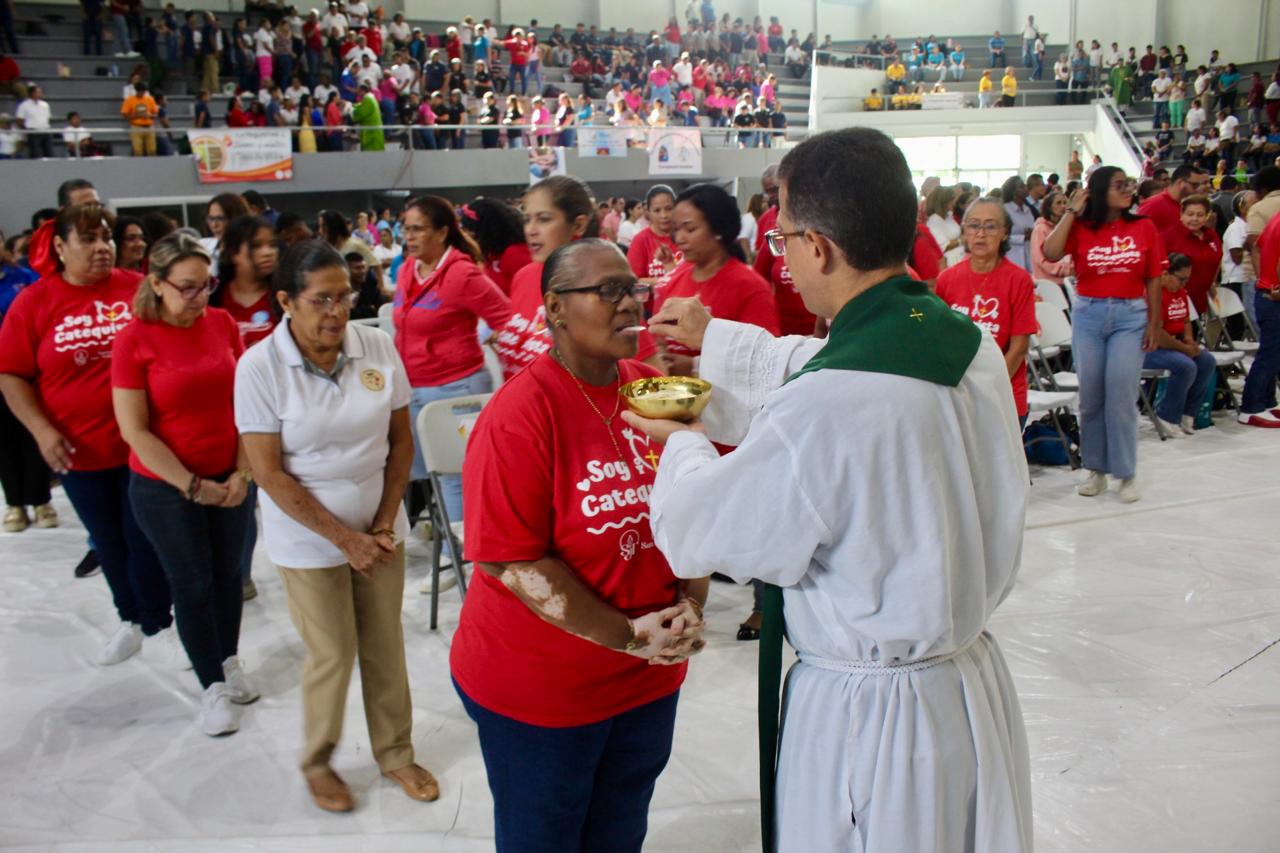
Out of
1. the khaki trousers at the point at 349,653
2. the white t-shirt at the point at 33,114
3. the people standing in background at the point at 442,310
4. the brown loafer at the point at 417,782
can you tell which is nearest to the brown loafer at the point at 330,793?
the khaki trousers at the point at 349,653

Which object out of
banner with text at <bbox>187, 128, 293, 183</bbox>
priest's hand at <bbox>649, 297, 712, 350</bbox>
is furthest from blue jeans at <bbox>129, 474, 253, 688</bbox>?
banner with text at <bbox>187, 128, 293, 183</bbox>

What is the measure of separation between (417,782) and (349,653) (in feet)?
1.53

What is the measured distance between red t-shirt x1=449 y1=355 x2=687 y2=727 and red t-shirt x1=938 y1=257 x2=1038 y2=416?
10.2 feet

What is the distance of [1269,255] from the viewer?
6715 millimetres

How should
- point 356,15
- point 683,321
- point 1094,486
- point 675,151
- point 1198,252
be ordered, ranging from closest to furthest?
1. point 683,321
2. point 1094,486
3. point 1198,252
4. point 675,151
5. point 356,15

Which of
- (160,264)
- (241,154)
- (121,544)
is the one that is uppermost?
(241,154)

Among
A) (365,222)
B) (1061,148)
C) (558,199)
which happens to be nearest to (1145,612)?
(558,199)

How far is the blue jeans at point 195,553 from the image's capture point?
3.29 meters

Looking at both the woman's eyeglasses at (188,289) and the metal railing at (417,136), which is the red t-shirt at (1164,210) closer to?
the woman's eyeglasses at (188,289)

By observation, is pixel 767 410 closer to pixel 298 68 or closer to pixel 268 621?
pixel 268 621

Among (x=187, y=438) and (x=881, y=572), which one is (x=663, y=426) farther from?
(x=187, y=438)


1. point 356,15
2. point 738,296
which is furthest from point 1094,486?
point 356,15

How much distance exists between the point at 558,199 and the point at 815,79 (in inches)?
856

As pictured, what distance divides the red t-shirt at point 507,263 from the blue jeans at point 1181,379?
14.1 ft
